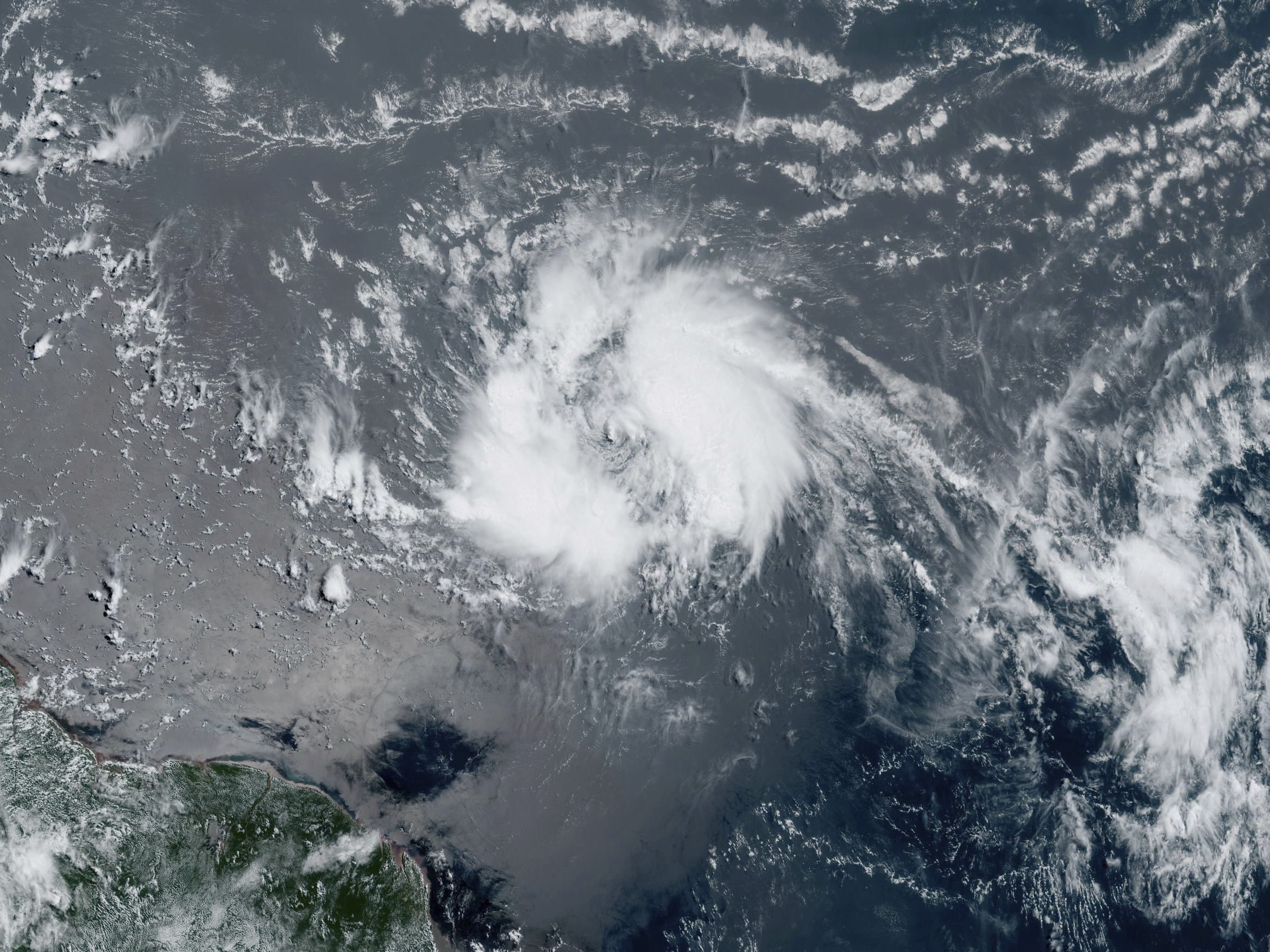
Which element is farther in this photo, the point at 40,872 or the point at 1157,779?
the point at 1157,779

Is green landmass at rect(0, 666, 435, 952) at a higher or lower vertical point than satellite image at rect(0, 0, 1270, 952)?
lower

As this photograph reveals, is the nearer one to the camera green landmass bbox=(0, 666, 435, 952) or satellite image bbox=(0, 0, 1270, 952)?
green landmass bbox=(0, 666, 435, 952)

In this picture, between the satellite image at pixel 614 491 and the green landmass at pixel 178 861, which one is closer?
the green landmass at pixel 178 861

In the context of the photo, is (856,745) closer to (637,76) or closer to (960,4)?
(637,76)

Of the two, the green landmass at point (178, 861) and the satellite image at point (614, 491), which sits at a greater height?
the satellite image at point (614, 491)

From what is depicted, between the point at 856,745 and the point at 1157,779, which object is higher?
the point at 1157,779

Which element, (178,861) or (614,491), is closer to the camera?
(178,861)

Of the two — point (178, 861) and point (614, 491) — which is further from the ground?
point (614, 491)

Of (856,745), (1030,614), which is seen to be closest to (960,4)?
(1030,614)
